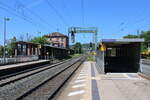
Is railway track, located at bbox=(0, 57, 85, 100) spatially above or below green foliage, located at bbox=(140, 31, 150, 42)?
below

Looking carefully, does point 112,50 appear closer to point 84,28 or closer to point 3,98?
point 84,28

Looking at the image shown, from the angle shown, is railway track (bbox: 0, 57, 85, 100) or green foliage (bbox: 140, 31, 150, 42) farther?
green foliage (bbox: 140, 31, 150, 42)

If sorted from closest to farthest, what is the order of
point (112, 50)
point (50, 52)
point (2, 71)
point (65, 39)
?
point (2, 71)
point (112, 50)
point (50, 52)
point (65, 39)

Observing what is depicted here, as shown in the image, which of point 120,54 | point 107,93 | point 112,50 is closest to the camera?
point 107,93

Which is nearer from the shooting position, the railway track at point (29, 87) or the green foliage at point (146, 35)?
the railway track at point (29, 87)

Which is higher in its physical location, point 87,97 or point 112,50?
point 112,50

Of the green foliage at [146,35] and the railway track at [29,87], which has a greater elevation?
the green foliage at [146,35]

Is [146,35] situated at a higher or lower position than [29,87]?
higher

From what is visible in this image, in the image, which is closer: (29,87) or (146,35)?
(29,87)

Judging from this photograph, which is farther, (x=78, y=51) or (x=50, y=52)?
(x=78, y=51)

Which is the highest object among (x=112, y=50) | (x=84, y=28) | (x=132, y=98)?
(x=84, y=28)

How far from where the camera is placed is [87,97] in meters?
8.41

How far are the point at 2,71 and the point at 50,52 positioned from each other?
32896 mm

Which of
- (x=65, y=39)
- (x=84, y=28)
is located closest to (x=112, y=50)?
(x=84, y=28)
